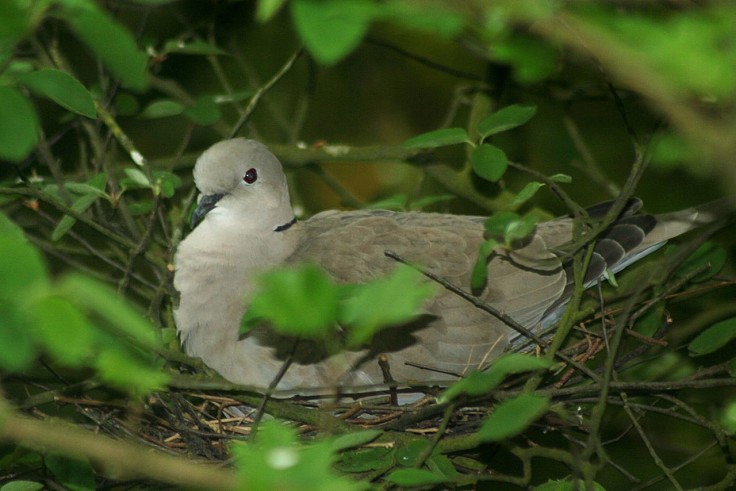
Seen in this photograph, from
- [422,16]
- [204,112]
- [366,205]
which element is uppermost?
[422,16]

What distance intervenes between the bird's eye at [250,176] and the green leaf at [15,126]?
2096 millimetres

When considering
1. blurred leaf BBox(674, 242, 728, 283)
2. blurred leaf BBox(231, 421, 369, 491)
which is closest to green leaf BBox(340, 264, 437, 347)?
blurred leaf BBox(231, 421, 369, 491)

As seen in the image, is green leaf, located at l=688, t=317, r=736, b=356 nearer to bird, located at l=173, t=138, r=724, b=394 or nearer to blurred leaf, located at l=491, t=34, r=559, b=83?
bird, located at l=173, t=138, r=724, b=394

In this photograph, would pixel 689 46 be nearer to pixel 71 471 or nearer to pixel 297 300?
pixel 297 300

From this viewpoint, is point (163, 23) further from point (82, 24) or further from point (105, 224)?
point (82, 24)

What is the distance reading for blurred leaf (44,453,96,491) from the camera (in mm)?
2842

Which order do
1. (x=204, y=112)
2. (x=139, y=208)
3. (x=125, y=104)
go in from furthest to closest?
(x=125, y=104), (x=204, y=112), (x=139, y=208)

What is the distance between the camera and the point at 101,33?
1.42 metres

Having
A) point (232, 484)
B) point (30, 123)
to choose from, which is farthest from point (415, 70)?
point (232, 484)

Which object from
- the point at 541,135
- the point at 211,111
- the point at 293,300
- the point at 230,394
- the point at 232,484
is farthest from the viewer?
the point at 541,135

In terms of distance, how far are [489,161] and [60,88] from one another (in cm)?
141

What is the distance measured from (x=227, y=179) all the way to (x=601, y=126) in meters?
2.51

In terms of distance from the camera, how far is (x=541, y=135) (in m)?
4.95

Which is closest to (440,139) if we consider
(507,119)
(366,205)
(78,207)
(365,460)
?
(507,119)
